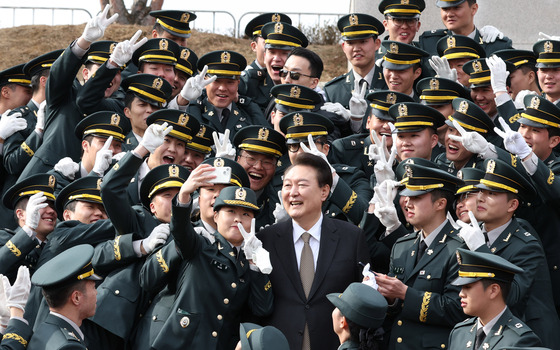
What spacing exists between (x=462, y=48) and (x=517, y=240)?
341 centimetres

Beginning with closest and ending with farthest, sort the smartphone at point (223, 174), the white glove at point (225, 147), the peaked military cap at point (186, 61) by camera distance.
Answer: the smartphone at point (223, 174) → the white glove at point (225, 147) → the peaked military cap at point (186, 61)

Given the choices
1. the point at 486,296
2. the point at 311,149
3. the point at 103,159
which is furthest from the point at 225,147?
the point at 486,296

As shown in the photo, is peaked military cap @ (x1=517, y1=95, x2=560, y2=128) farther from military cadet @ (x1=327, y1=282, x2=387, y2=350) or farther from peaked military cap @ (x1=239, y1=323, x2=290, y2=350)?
peaked military cap @ (x1=239, y1=323, x2=290, y2=350)

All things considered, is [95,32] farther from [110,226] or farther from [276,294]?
[276,294]

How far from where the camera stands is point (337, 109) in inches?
436

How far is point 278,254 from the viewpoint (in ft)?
27.7

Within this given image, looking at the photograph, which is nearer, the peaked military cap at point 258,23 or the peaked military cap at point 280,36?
the peaked military cap at point 280,36

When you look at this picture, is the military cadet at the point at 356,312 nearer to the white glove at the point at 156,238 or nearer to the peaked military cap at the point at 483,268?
the peaked military cap at the point at 483,268

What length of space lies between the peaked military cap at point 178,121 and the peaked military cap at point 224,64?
1197mm

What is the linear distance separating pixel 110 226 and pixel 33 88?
10.8 ft

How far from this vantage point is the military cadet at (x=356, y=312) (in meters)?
7.27

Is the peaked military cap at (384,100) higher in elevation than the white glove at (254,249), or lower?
higher

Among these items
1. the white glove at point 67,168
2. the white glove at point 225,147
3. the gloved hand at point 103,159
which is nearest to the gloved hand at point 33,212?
the gloved hand at point 103,159

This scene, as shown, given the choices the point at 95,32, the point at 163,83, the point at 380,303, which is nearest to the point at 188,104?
the point at 163,83
